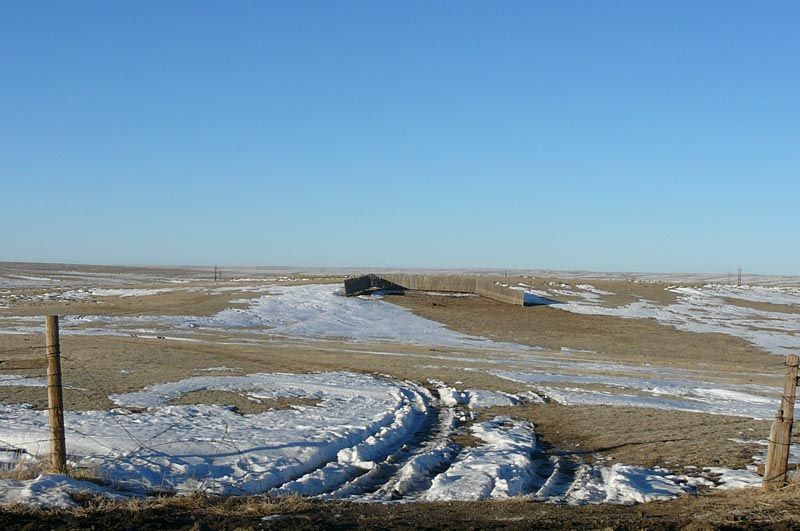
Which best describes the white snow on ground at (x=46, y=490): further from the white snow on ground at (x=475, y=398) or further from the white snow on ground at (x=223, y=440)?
the white snow on ground at (x=475, y=398)

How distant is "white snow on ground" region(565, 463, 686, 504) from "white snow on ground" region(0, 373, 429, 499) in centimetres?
319

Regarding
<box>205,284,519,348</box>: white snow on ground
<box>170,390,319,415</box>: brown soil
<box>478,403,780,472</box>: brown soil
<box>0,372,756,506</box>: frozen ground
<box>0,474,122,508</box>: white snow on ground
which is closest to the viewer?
<box>0,474,122,508</box>: white snow on ground

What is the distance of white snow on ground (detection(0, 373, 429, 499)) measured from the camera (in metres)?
10.2

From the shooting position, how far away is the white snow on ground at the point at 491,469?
10430mm

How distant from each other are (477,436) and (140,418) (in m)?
6.10

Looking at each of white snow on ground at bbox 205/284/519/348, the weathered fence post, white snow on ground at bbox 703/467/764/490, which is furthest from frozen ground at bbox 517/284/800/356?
the weathered fence post

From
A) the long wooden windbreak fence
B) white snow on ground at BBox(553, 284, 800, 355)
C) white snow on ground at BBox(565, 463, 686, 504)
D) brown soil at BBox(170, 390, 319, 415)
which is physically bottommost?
white snow on ground at BBox(553, 284, 800, 355)

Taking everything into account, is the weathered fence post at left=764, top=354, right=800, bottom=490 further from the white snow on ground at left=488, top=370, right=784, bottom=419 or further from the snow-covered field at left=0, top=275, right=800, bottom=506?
the white snow on ground at left=488, top=370, right=784, bottom=419

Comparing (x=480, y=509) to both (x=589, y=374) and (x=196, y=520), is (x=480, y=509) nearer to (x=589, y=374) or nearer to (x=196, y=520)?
(x=196, y=520)

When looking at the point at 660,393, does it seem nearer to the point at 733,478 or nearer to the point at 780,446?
the point at 733,478

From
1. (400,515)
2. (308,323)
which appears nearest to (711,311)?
(308,323)

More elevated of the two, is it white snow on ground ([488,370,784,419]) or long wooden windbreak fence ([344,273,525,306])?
long wooden windbreak fence ([344,273,525,306])

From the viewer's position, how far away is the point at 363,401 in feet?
56.6

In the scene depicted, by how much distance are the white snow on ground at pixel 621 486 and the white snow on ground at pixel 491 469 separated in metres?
0.80
